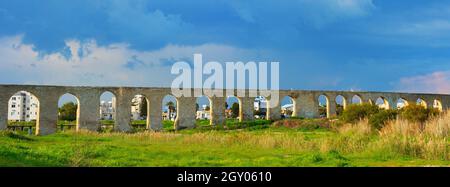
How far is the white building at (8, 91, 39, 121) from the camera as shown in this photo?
77.3 meters

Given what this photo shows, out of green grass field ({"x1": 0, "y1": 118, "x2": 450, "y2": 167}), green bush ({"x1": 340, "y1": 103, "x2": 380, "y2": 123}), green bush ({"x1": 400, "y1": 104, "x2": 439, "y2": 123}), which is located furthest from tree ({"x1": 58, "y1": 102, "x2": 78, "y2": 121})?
green grass field ({"x1": 0, "y1": 118, "x2": 450, "y2": 167})

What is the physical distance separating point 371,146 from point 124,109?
21972 mm

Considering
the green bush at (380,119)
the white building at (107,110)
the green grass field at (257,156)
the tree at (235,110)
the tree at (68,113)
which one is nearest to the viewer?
the green grass field at (257,156)

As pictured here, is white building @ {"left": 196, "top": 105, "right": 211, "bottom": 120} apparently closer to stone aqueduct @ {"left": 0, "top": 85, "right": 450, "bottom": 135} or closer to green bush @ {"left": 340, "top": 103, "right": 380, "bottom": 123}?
stone aqueduct @ {"left": 0, "top": 85, "right": 450, "bottom": 135}

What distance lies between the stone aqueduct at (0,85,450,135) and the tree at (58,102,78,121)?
2607 cm

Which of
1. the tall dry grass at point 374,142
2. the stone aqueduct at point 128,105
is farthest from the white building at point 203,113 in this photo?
the tall dry grass at point 374,142

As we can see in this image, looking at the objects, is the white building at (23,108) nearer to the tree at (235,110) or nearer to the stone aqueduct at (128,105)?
the tree at (235,110)

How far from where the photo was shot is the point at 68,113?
56250 millimetres

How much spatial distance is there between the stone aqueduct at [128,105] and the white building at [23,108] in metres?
52.1

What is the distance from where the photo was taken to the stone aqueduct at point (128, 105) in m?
28.7
